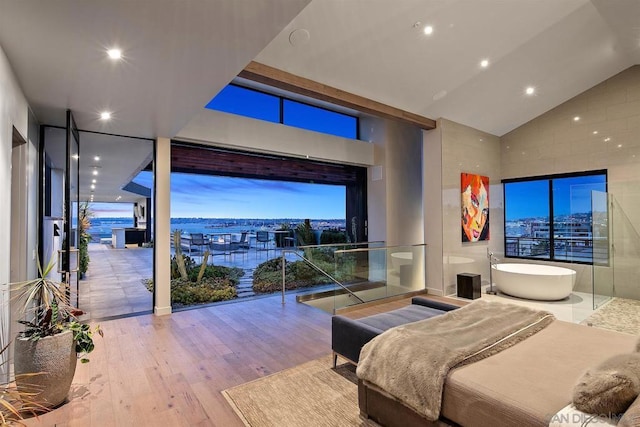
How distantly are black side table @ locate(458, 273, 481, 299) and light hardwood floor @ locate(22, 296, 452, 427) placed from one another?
2025 millimetres

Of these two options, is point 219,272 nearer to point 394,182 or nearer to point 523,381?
point 394,182

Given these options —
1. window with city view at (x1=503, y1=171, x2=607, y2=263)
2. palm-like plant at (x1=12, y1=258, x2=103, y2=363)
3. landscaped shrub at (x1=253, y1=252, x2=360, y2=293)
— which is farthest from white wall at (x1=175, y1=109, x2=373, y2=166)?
window with city view at (x1=503, y1=171, x2=607, y2=263)

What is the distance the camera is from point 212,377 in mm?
2795

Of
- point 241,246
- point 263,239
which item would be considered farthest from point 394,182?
point 241,246

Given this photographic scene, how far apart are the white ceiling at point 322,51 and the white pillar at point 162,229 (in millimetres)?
295

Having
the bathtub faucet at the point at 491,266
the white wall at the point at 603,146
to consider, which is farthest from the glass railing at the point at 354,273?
the white wall at the point at 603,146

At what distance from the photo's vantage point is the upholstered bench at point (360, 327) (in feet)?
8.59

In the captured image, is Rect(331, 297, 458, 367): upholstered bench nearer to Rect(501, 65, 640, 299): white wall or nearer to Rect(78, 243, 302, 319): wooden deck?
Rect(78, 243, 302, 319): wooden deck

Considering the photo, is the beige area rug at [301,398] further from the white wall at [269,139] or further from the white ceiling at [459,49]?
the white wall at [269,139]

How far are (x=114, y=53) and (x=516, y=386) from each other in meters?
3.20

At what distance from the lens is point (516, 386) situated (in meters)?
1.65

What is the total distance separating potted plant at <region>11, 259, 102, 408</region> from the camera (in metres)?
2.25

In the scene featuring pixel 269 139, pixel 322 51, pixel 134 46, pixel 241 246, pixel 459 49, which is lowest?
pixel 241 246

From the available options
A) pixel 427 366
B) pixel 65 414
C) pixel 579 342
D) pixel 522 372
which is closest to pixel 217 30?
pixel 427 366
